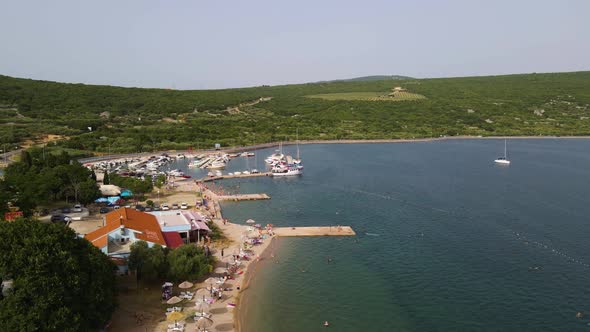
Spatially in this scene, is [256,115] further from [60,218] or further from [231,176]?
[60,218]

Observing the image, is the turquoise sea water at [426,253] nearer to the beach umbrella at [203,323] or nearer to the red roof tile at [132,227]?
the beach umbrella at [203,323]

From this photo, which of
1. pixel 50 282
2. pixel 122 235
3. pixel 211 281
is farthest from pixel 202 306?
pixel 122 235

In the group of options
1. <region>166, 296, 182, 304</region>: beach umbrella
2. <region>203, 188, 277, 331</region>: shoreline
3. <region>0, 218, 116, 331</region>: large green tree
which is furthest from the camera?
<region>203, 188, 277, 331</region>: shoreline

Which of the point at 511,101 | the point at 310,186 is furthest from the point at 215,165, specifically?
the point at 511,101

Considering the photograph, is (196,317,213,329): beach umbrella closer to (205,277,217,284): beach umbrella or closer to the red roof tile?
(205,277,217,284): beach umbrella

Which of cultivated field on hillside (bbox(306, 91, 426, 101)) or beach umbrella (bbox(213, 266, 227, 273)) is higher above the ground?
cultivated field on hillside (bbox(306, 91, 426, 101))

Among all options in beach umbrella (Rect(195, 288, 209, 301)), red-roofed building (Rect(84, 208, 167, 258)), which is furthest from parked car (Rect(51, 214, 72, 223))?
beach umbrella (Rect(195, 288, 209, 301))

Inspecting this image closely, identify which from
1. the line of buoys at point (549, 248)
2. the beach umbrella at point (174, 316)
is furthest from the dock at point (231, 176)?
the beach umbrella at point (174, 316)
